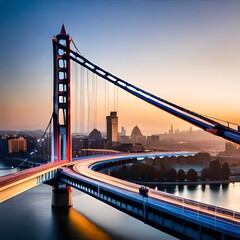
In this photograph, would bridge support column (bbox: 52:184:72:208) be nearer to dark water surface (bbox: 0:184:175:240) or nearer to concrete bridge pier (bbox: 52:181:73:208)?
concrete bridge pier (bbox: 52:181:73:208)

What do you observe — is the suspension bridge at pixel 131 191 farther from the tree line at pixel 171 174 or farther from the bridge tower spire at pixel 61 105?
the tree line at pixel 171 174

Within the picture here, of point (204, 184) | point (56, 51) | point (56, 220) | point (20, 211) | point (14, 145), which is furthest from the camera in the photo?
point (14, 145)

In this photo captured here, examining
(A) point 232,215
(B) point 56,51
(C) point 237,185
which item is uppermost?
(B) point 56,51

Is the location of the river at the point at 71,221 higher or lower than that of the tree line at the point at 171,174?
lower

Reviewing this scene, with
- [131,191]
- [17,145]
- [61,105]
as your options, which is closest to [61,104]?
[61,105]

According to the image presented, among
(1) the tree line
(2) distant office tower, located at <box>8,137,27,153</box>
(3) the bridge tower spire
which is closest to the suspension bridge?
(3) the bridge tower spire

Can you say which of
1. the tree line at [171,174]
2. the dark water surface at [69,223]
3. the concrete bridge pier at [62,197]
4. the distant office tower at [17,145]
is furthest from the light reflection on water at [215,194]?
the distant office tower at [17,145]

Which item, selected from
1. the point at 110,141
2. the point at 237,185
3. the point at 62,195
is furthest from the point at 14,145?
the point at 62,195

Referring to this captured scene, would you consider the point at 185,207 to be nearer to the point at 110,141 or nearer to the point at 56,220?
the point at 56,220
